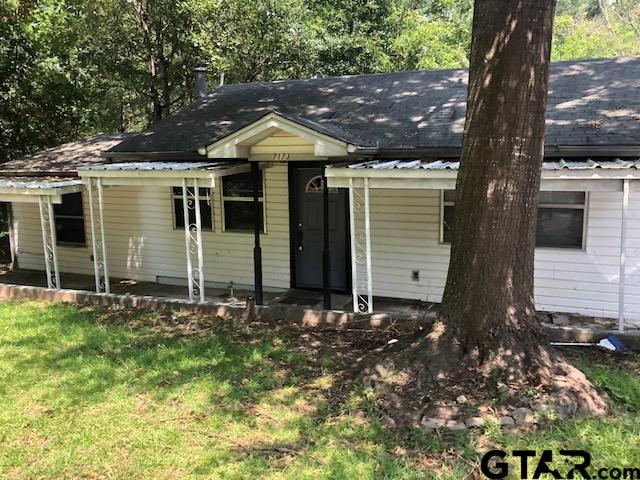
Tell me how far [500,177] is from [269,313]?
14.9ft

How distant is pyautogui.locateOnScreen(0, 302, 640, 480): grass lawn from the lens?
4312 millimetres

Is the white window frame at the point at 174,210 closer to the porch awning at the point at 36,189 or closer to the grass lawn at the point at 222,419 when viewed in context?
the porch awning at the point at 36,189

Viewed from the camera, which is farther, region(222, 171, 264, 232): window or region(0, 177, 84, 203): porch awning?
region(222, 171, 264, 232): window

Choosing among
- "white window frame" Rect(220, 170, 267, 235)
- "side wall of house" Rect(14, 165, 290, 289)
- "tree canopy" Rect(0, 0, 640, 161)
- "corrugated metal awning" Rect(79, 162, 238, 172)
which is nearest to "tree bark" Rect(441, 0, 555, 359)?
"corrugated metal awning" Rect(79, 162, 238, 172)

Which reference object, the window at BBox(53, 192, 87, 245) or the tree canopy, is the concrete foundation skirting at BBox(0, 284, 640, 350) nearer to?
the window at BBox(53, 192, 87, 245)

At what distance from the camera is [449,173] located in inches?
285

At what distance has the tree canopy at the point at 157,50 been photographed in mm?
15461

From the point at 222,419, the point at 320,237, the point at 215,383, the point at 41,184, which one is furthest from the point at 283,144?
the point at 222,419

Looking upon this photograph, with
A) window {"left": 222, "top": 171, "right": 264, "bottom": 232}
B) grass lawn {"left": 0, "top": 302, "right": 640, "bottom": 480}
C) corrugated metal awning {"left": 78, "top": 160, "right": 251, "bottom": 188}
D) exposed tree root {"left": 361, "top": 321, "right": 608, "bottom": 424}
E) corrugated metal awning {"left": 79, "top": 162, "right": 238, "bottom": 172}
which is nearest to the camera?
grass lawn {"left": 0, "top": 302, "right": 640, "bottom": 480}

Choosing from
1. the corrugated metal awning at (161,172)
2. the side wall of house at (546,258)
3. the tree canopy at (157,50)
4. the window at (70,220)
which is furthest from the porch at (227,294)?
the tree canopy at (157,50)

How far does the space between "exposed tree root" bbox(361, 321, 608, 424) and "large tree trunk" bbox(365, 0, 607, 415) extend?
A: 0.04 feet

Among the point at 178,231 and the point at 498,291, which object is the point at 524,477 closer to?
the point at 498,291

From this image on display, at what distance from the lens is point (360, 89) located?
11453 mm

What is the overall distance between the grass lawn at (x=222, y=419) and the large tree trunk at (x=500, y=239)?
1.82 feet
